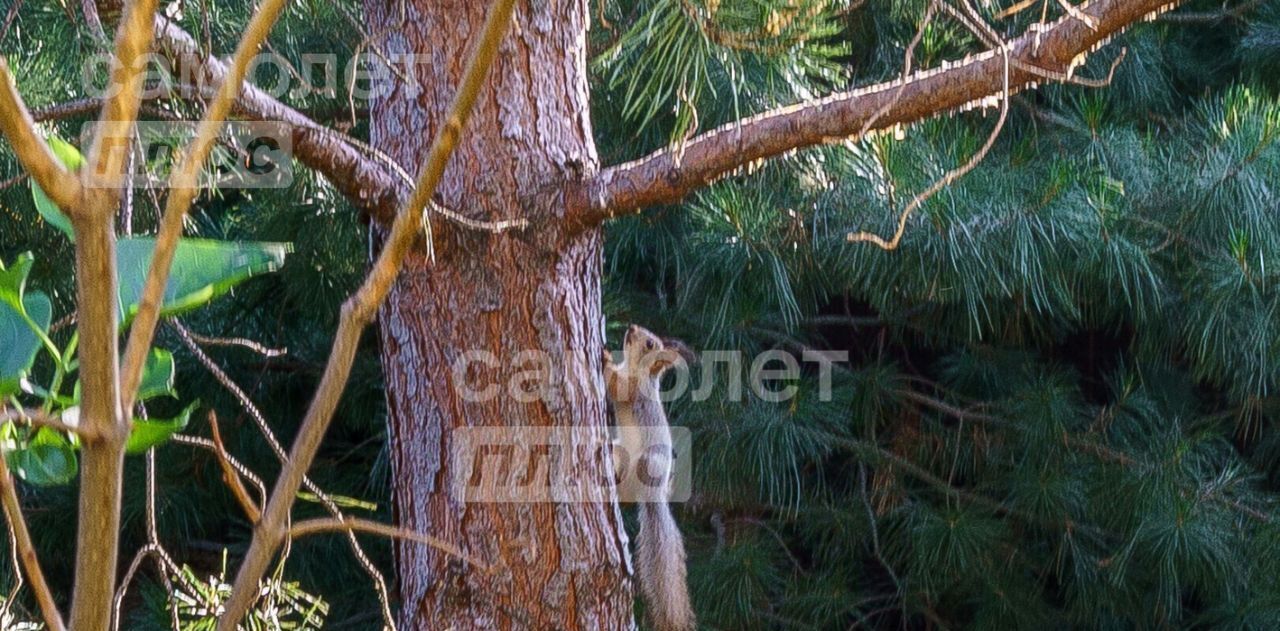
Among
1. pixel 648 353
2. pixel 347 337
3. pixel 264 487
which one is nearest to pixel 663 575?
pixel 648 353

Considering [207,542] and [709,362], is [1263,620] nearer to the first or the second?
[709,362]

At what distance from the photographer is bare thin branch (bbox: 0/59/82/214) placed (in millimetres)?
301

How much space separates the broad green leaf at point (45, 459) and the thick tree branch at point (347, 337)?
146 mm

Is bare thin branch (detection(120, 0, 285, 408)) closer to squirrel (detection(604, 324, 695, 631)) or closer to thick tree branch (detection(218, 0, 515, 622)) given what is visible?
thick tree branch (detection(218, 0, 515, 622))

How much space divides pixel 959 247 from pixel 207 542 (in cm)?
149

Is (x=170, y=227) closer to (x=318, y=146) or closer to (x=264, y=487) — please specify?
(x=264, y=487)

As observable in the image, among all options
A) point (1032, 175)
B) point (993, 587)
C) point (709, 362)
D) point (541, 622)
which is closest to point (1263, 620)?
point (993, 587)

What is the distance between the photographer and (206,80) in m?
0.92

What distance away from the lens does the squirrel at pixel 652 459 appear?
157cm

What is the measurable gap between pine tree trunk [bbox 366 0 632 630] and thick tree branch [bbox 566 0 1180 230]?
0.17ft

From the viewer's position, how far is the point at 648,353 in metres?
1.74

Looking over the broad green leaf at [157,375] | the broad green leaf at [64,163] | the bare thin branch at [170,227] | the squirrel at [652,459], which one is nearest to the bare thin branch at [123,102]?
the bare thin branch at [170,227]

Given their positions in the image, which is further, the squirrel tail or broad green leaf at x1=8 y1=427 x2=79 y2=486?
the squirrel tail

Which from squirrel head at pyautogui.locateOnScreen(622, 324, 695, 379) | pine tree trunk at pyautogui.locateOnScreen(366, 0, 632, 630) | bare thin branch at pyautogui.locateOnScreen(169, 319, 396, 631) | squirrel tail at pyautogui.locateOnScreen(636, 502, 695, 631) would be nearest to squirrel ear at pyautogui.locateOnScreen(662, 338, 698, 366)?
squirrel head at pyautogui.locateOnScreen(622, 324, 695, 379)
